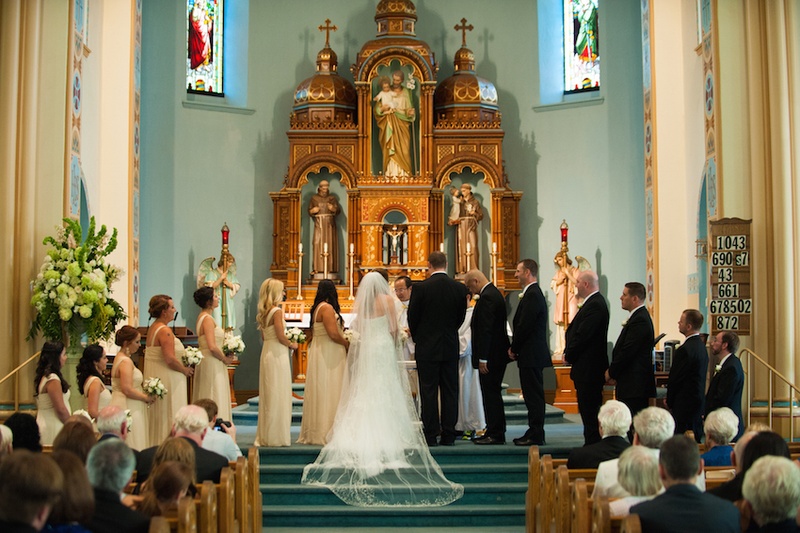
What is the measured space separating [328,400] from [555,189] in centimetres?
826

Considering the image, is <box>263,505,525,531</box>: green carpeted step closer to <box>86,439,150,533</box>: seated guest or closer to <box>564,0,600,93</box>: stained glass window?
<box>86,439,150,533</box>: seated guest

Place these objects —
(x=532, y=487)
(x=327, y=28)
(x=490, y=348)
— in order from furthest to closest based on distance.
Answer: (x=327, y=28), (x=490, y=348), (x=532, y=487)

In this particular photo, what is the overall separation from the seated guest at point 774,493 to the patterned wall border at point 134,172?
11.1m

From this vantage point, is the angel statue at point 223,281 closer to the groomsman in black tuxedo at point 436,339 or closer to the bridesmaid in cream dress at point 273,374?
the bridesmaid in cream dress at point 273,374

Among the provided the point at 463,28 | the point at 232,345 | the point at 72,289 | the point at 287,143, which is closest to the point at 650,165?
the point at 463,28

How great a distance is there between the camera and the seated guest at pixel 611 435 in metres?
6.90

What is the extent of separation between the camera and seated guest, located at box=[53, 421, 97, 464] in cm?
530

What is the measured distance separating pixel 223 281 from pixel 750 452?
11.9 m

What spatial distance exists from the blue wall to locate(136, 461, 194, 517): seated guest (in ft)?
37.5

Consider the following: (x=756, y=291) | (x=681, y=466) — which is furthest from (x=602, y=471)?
(x=756, y=291)

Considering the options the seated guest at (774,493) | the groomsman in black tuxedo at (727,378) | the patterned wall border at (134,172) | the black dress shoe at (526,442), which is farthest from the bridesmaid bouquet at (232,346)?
the seated guest at (774,493)

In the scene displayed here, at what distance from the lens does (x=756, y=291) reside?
10.8 m

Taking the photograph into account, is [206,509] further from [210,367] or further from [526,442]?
[526,442]

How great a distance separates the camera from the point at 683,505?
4.63m
